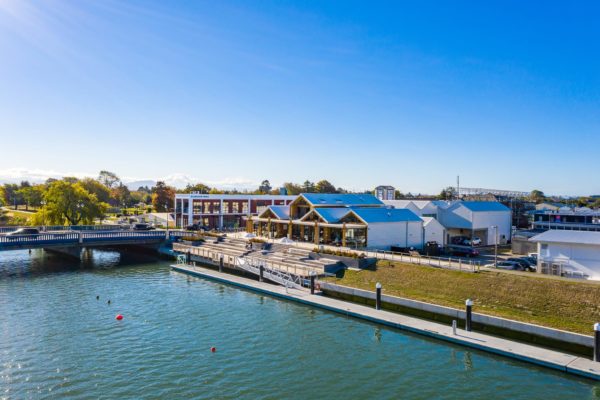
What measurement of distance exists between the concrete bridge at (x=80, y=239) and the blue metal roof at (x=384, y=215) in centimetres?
2904

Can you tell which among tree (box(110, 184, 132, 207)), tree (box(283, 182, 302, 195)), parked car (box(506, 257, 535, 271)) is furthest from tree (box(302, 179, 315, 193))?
parked car (box(506, 257, 535, 271))

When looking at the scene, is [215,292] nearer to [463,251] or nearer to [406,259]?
[406,259]

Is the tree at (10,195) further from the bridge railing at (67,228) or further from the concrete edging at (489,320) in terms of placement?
the concrete edging at (489,320)

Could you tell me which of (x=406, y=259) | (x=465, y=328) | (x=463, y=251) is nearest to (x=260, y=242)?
(x=406, y=259)

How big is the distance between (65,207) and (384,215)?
54.1m

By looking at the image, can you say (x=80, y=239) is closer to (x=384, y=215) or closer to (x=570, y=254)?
(x=384, y=215)

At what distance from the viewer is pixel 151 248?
66750 millimetres

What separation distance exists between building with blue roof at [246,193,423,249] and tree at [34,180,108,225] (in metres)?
30.9

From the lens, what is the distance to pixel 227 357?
24.5 metres

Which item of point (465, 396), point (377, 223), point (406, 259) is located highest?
point (377, 223)

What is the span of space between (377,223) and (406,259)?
988 cm

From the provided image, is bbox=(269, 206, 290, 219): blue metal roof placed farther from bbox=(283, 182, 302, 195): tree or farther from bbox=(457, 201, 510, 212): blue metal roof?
bbox=(283, 182, 302, 195): tree

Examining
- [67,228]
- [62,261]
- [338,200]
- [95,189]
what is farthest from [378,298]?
[95,189]

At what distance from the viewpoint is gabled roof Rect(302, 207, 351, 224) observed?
55438mm
